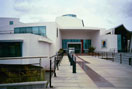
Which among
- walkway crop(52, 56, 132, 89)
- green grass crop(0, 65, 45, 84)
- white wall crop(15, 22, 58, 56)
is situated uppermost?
white wall crop(15, 22, 58, 56)

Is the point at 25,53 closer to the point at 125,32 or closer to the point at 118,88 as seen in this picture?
the point at 118,88

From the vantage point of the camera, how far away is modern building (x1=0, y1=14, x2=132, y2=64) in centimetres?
1595

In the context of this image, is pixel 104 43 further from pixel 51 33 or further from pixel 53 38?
pixel 51 33

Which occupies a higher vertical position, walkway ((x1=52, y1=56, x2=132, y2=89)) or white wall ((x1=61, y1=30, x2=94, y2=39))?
white wall ((x1=61, y1=30, x2=94, y2=39))

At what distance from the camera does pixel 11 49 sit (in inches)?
623

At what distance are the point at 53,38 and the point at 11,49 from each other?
35.7 feet

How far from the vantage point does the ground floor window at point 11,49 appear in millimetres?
15570

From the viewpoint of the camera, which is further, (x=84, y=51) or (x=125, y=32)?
(x=84, y=51)

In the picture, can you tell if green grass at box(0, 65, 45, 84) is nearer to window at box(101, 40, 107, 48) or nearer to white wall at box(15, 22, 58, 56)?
white wall at box(15, 22, 58, 56)

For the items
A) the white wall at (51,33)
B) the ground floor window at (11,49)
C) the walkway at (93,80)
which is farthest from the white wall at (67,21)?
the walkway at (93,80)

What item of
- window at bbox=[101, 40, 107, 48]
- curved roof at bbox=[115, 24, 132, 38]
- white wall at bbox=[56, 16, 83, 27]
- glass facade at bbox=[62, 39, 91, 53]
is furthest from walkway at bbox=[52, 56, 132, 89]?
white wall at bbox=[56, 16, 83, 27]

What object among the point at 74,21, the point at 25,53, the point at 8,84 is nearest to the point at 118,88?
the point at 8,84

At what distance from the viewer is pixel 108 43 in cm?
A: 3025

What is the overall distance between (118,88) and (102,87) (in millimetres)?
671
